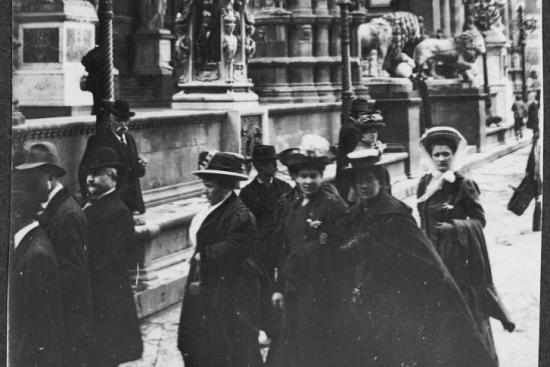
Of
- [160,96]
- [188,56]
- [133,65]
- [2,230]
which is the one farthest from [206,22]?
[133,65]

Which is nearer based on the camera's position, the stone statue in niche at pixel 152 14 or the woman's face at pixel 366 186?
the woman's face at pixel 366 186

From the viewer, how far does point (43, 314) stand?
7078 millimetres

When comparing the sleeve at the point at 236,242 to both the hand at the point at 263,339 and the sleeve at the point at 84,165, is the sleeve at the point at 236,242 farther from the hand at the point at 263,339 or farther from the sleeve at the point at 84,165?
the sleeve at the point at 84,165

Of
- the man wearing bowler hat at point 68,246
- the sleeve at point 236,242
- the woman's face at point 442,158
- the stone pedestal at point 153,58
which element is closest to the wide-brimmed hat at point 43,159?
the man wearing bowler hat at point 68,246

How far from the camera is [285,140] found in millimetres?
7949

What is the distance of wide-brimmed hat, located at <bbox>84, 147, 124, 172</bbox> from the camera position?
7.23 meters

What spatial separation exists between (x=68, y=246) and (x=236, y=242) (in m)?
1.09

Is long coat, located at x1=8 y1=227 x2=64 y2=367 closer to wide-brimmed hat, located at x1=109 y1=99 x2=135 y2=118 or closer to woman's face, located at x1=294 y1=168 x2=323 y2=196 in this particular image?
wide-brimmed hat, located at x1=109 y1=99 x2=135 y2=118

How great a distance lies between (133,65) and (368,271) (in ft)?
36.9

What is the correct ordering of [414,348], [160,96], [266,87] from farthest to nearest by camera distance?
1. [160,96]
2. [266,87]
3. [414,348]

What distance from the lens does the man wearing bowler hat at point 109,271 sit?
712 cm

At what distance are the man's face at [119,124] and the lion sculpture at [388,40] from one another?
4826 millimetres

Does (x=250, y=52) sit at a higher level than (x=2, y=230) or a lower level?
higher

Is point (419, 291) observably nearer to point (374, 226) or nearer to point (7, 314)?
point (374, 226)
